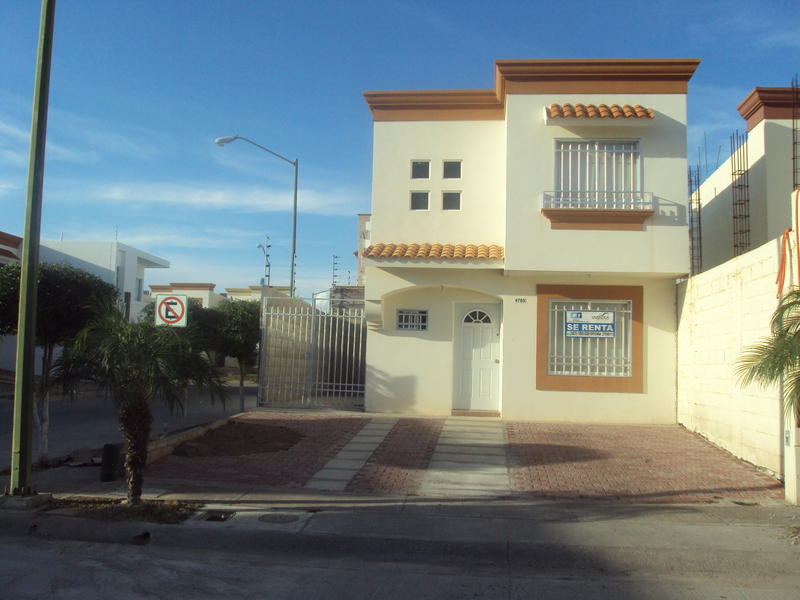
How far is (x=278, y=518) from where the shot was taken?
6578mm

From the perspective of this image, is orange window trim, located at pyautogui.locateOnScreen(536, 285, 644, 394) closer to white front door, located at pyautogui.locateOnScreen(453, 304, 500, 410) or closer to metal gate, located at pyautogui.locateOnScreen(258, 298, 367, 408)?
white front door, located at pyautogui.locateOnScreen(453, 304, 500, 410)

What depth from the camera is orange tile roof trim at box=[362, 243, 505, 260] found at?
484 inches

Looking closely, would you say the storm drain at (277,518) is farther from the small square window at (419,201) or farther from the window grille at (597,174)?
the small square window at (419,201)

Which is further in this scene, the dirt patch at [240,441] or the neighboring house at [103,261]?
the neighboring house at [103,261]

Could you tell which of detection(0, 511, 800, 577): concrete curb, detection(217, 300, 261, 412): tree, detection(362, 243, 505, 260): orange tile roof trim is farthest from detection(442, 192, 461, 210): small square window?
detection(0, 511, 800, 577): concrete curb

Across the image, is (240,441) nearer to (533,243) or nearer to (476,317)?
(476,317)

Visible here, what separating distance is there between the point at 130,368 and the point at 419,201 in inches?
311

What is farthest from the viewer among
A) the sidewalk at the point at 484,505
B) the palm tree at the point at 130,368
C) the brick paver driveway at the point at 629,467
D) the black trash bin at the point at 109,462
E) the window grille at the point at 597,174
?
the window grille at the point at 597,174

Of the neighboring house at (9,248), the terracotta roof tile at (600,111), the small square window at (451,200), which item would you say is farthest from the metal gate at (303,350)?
the neighboring house at (9,248)

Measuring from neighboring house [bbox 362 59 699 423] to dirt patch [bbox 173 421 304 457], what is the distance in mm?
2678

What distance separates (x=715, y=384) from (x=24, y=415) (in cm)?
960

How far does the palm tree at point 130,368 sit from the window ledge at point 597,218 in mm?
7286

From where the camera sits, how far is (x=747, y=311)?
8922mm

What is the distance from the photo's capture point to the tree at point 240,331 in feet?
47.0
